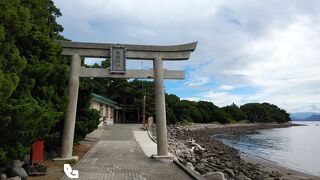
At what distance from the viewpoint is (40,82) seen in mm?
13211

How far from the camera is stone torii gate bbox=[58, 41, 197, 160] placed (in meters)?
16.8

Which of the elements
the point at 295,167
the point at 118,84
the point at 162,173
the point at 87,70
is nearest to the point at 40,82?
the point at 87,70

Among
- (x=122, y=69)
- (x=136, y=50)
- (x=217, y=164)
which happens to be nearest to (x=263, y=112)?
(x=217, y=164)

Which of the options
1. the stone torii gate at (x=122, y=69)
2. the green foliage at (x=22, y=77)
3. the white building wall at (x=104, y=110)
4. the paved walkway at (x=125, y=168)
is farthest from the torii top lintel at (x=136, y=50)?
the white building wall at (x=104, y=110)

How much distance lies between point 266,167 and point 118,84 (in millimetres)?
35342

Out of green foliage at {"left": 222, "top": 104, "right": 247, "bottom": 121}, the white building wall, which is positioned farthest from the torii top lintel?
green foliage at {"left": 222, "top": 104, "right": 247, "bottom": 121}

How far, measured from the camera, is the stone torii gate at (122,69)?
1678 centimetres

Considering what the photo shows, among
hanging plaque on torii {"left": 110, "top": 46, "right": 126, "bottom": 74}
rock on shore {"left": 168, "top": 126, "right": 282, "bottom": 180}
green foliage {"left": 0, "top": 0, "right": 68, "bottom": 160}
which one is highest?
hanging plaque on torii {"left": 110, "top": 46, "right": 126, "bottom": 74}

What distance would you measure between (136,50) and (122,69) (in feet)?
Answer: 3.96

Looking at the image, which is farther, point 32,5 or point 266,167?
point 266,167

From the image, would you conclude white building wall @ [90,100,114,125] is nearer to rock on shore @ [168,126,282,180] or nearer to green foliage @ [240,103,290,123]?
rock on shore @ [168,126,282,180]

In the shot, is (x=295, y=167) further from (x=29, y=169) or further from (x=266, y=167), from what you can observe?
(x=29, y=169)

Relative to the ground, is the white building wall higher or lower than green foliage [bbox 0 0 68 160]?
higher

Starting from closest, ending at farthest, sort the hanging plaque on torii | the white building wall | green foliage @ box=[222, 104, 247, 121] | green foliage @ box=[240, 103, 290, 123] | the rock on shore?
the hanging plaque on torii
the rock on shore
the white building wall
green foliage @ box=[222, 104, 247, 121]
green foliage @ box=[240, 103, 290, 123]
